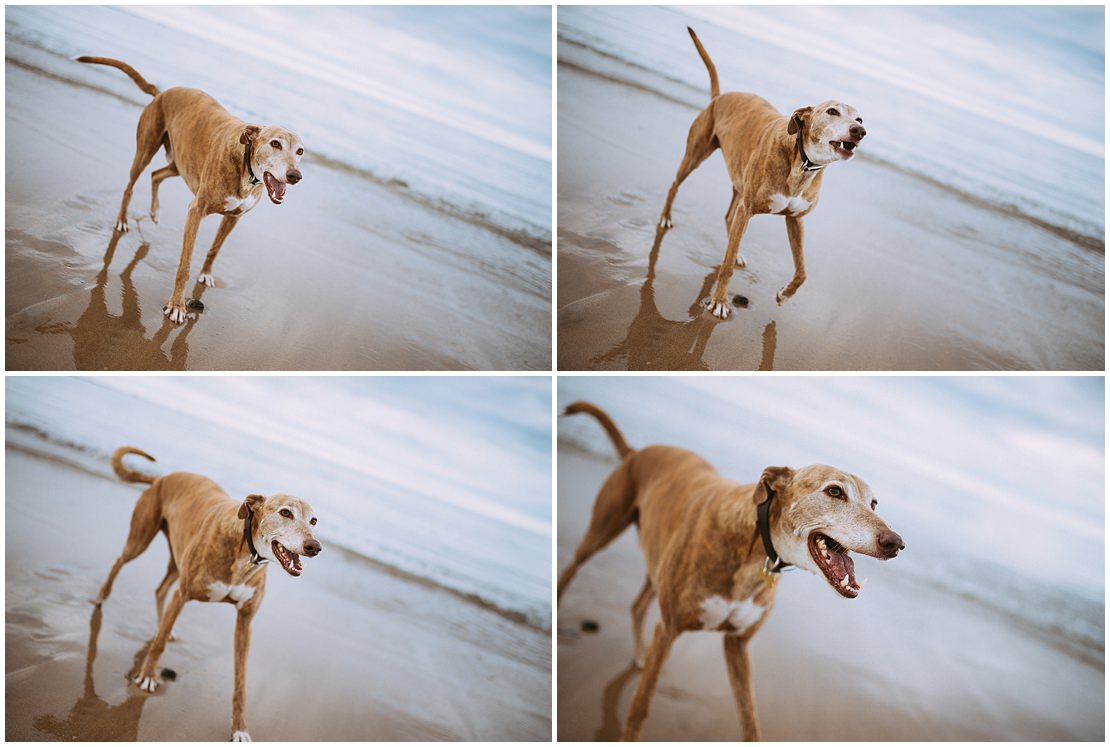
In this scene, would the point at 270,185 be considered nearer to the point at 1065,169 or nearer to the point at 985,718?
the point at 985,718

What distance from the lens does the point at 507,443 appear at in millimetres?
4527

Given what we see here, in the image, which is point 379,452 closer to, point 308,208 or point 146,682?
point 308,208

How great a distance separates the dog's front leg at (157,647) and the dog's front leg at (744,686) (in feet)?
6.75

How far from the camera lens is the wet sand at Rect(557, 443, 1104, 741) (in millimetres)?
4168

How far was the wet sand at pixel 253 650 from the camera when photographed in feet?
12.6

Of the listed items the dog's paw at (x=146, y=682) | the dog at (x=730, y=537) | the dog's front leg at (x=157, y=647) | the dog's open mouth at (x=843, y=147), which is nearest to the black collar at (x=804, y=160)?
the dog's open mouth at (x=843, y=147)

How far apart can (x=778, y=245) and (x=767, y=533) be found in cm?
195

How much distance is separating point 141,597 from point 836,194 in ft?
12.8

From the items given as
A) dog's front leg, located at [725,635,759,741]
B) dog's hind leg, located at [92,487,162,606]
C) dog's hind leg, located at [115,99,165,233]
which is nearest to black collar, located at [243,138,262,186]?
dog's hind leg, located at [115,99,165,233]

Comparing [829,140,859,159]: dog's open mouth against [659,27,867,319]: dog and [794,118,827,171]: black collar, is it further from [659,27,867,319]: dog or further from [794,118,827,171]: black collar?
[794,118,827,171]: black collar

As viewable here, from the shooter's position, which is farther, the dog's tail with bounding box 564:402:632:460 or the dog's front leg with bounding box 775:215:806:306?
the dog's tail with bounding box 564:402:632:460

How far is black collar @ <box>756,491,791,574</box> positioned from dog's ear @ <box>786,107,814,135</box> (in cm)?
140

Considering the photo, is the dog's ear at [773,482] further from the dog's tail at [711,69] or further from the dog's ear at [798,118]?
the dog's tail at [711,69]

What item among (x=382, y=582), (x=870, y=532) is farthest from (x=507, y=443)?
(x=870, y=532)
